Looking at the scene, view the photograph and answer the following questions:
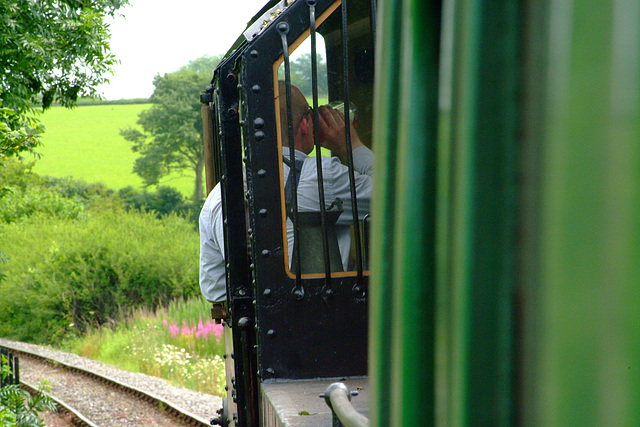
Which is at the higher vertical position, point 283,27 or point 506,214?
point 283,27

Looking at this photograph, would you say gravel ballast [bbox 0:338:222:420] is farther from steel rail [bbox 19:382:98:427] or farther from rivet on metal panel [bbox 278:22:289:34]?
rivet on metal panel [bbox 278:22:289:34]

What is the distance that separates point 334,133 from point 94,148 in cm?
5830

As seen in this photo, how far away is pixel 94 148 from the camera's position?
5800cm

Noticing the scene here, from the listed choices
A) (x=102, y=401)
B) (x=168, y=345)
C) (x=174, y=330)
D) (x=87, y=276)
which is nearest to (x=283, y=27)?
(x=102, y=401)

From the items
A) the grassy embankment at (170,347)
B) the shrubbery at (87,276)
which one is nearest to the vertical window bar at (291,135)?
the grassy embankment at (170,347)

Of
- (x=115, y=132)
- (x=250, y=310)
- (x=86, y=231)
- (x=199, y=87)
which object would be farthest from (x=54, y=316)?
(x=115, y=132)

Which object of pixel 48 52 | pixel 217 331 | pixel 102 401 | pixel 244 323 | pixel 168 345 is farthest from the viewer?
pixel 217 331

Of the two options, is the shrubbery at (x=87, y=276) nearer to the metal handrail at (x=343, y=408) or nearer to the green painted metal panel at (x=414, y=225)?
the metal handrail at (x=343, y=408)

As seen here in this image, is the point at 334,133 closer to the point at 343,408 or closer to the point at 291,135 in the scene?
the point at 291,135

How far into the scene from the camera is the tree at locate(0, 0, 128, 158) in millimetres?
8133

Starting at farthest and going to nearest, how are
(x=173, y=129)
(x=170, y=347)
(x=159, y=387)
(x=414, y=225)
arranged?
(x=173, y=129), (x=170, y=347), (x=159, y=387), (x=414, y=225)

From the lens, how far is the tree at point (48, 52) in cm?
813

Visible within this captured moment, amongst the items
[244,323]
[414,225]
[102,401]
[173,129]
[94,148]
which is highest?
[173,129]

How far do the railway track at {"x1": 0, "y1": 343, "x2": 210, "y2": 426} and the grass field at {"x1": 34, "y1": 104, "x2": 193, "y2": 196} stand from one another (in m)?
38.8
